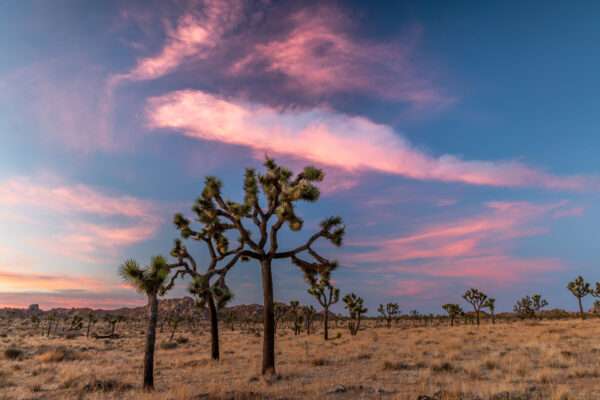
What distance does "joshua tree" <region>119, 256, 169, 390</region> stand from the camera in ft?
42.1

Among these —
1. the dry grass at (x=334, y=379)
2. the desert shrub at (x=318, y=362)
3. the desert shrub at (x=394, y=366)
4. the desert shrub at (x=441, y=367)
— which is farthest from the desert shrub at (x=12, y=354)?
the desert shrub at (x=441, y=367)

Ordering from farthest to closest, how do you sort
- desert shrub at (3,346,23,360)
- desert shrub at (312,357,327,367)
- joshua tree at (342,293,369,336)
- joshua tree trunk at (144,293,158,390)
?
joshua tree at (342,293,369,336)
desert shrub at (3,346,23,360)
desert shrub at (312,357,327,367)
joshua tree trunk at (144,293,158,390)

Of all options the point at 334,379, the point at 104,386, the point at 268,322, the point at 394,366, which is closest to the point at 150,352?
the point at 104,386

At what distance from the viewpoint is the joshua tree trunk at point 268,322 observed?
49.6 feet

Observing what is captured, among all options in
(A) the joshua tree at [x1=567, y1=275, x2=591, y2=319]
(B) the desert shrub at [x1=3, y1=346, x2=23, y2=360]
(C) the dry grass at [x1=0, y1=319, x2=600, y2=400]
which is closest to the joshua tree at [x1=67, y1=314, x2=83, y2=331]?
(B) the desert shrub at [x1=3, y1=346, x2=23, y2=360]

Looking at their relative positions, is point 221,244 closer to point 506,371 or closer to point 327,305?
point 506,371

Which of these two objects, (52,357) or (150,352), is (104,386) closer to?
(150,352)

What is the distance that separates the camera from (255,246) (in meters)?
16.4

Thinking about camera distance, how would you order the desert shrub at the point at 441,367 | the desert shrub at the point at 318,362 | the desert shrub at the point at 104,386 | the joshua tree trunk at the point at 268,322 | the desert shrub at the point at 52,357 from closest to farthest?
the desert shrub at the point at 104,386, the desert shrub at the point at 441,367, the joshua tree trunk at the point at 268,322, the desert shrub at the point at 318,362, the desert shrub at the point at 52,357

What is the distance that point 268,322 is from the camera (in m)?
15.5

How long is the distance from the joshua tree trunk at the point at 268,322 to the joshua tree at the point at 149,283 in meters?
4.75

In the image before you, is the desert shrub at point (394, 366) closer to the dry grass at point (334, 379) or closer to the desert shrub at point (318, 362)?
the dry grass at point (334, 379)

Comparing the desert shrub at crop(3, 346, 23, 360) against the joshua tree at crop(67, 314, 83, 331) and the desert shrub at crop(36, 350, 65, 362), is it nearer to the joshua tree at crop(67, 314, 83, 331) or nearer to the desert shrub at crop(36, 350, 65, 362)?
the desert shrub at crop(36, 350, 65, 362)

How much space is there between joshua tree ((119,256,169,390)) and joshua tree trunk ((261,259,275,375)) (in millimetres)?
4750
